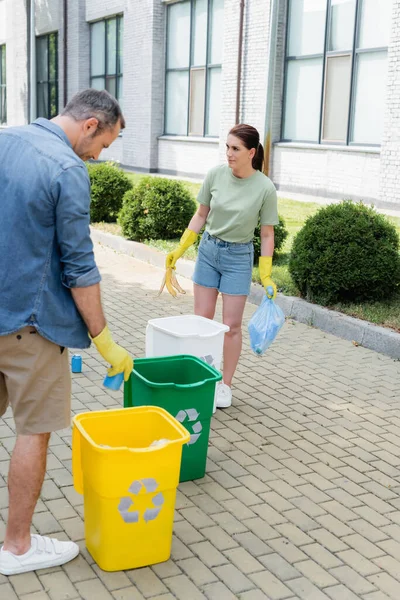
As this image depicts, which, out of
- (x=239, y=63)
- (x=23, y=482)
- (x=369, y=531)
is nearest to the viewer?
(x=23, y=482)

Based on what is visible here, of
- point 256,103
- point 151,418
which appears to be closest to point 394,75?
point 256,103

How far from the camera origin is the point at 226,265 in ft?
17.8

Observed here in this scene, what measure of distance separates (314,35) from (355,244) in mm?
10547

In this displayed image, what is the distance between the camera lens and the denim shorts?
17.7ft

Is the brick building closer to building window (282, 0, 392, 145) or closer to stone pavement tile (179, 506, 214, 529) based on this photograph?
building window (282, 0, 392, 145)

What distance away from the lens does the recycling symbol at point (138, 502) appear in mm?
3363

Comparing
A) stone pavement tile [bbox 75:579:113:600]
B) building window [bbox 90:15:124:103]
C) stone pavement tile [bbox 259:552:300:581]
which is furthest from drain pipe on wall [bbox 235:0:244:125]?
stone pavement tile [bbox 75:579:113:600]

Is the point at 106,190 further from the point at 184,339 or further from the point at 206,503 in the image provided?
the point at 206,503

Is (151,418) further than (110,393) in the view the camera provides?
No

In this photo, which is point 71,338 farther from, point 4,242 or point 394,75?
point 394,75

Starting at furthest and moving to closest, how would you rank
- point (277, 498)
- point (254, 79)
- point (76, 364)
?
point (254, 79)
point (76, 364)
point (277, 498)

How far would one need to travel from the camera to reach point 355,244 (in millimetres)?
7836

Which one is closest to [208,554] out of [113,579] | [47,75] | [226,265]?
[113,579]

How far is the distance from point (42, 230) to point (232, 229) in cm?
242
